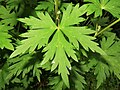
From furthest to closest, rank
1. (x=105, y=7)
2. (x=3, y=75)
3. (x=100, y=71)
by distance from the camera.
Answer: (x=3, y=75)
(x=100, y=71)
(x=105, y=7)

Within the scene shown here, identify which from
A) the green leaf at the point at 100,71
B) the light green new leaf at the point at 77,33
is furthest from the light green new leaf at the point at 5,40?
the green leaf at the point at 100,71

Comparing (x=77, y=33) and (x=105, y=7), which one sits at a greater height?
(x=105, y=7)

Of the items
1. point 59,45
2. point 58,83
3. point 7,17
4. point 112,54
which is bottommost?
point 58,83

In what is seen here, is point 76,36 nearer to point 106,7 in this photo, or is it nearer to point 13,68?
point 106,7

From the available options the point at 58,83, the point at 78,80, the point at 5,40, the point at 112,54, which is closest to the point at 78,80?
the point at 78,80

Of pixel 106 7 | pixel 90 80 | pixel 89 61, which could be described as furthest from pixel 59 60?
pixel 90 80

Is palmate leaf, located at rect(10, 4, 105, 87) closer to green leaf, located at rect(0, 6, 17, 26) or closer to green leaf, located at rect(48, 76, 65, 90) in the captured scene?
green leaf, located at rect(48, 76, 65, 90)

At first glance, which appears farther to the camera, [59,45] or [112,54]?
[112,54]

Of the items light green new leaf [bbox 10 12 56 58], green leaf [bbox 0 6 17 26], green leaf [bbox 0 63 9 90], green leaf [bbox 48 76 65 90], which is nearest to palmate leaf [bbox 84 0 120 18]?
light green new leaf [bbox 10 12 56 58]

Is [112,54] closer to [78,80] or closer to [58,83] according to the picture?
[78,80]

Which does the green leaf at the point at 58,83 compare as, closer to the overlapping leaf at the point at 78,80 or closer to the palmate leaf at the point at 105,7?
the overlapping leaf at the point at 78,80
